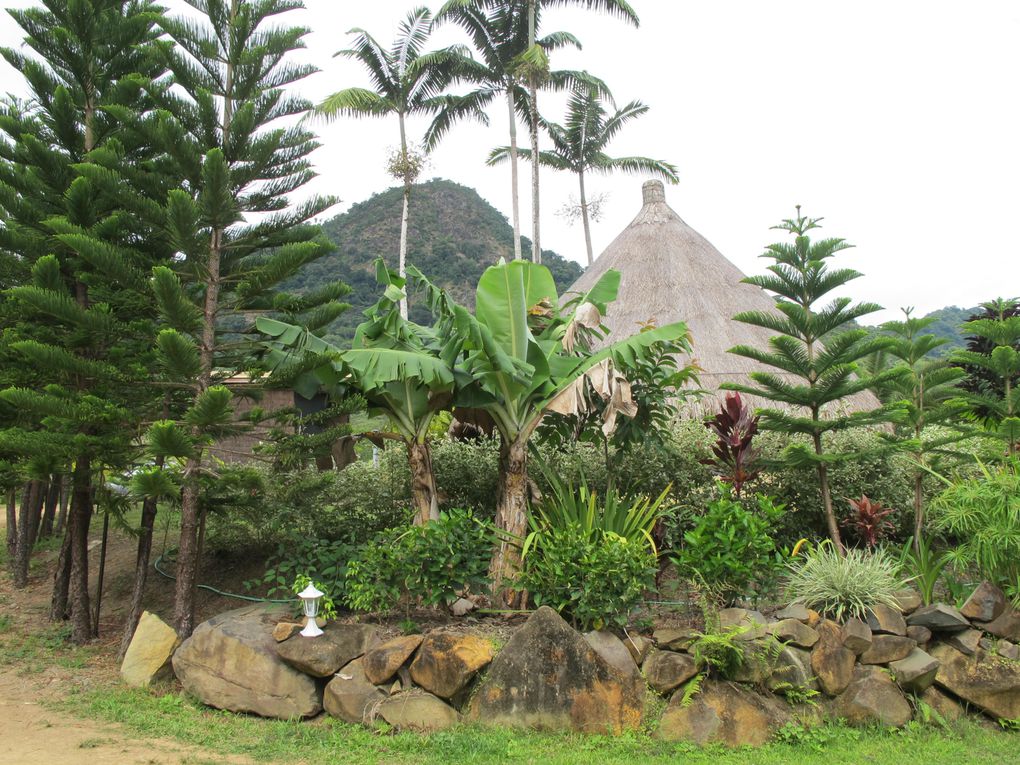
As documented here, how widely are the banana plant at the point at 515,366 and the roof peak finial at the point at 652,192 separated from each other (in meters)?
9.38

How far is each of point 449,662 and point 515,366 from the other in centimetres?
196

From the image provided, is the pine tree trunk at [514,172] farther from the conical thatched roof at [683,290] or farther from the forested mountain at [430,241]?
the forested mountain at [430,241]

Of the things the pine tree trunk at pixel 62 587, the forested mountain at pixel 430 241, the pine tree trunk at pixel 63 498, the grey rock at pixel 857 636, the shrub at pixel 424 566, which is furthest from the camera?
the forested mountain at pixel 430 241

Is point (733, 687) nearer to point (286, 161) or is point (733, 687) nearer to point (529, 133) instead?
point (286, 161)

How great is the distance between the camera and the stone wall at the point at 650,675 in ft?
14.8

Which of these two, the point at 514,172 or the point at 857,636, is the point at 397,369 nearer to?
the point at 857,636

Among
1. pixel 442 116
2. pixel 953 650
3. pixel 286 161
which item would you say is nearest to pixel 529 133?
pixel 442 116

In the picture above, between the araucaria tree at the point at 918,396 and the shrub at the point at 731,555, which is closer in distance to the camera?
the shrub at the point at 731,555

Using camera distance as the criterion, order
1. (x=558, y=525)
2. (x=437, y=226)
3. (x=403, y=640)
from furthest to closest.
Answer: (x=437, y=226), (x=558, y=525), (x=403, y=640)

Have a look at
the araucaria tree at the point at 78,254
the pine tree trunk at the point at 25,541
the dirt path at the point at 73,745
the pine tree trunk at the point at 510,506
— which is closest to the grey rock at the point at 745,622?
the pine tree trunk at the point at 510,506

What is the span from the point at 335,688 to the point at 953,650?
3.91 meters

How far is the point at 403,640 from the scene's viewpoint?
16.0 feet

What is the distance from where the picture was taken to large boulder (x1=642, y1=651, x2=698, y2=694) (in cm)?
459

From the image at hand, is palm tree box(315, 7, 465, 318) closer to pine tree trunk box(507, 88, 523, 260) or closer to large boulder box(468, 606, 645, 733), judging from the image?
pine tree trunk box(507, 88, 523, 260)
